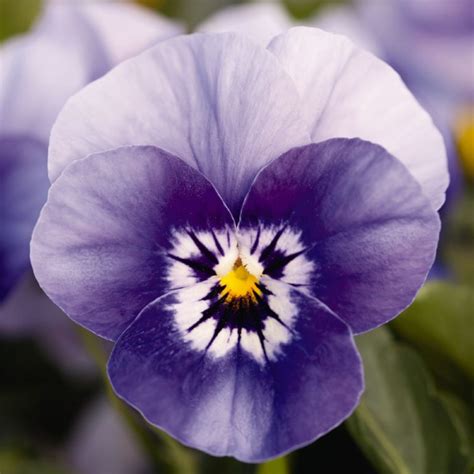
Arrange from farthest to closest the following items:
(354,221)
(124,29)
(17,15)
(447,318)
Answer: (17,15)
(124,29)
(447,318)
(354,221)

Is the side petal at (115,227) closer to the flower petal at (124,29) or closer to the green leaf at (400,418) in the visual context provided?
the green leaf at (400,418)

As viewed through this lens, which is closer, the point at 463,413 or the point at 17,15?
the point at 463,413

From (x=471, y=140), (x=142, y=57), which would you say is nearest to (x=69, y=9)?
(x=142, y=57)

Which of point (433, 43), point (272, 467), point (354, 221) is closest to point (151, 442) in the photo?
point (272, 467)

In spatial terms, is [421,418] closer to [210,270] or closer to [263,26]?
[210,270]

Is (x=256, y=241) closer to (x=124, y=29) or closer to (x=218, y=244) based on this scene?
(x=218, y=244)
